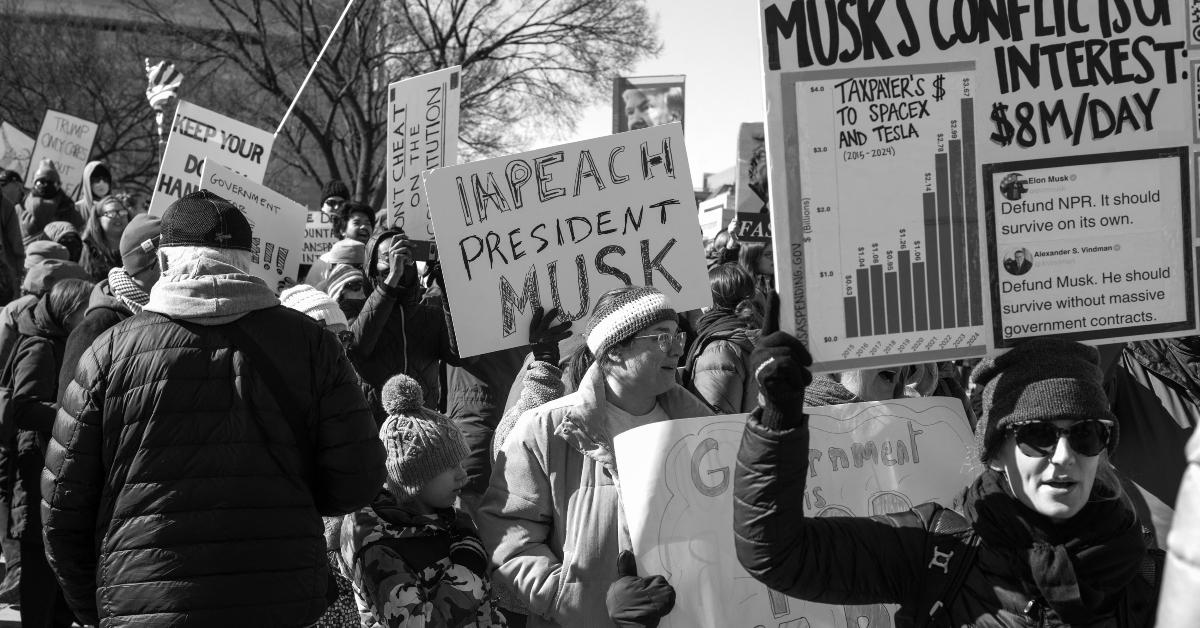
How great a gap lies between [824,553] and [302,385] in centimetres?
153

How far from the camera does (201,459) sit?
3174mm

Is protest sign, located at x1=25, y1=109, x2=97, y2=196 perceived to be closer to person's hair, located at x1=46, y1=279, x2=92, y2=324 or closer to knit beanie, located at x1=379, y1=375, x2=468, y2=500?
person's hair, located at x1=46, y1=279, x2=92, y2=324

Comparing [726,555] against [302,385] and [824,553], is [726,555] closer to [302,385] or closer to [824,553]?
[824,553]

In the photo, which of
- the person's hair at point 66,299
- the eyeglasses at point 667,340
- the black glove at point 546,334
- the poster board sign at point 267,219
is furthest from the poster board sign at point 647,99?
the eyeglasses at point 667,340

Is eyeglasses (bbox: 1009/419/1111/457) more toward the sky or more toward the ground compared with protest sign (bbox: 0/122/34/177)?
more toward the ground

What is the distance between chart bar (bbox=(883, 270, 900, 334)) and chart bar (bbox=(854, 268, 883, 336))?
42mm

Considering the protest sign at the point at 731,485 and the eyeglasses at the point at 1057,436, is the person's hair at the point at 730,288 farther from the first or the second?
the eyeglasses at the point at 1057,436

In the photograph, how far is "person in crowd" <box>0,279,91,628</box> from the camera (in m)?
5.43

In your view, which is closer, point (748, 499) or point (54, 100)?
point (748, 499)

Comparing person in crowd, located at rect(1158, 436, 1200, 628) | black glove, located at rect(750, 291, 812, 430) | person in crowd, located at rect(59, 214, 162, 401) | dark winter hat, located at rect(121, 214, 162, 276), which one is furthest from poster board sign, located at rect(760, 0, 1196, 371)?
dark winter hat, located at rect(121, 214, 162, 276)

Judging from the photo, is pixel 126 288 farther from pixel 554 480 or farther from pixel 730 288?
pixel 730 288

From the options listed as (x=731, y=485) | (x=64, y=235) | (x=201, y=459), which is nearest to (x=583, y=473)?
(x=731, y=485)

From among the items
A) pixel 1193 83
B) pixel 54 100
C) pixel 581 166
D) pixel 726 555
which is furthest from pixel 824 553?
pixel 54 100

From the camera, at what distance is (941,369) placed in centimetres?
450
